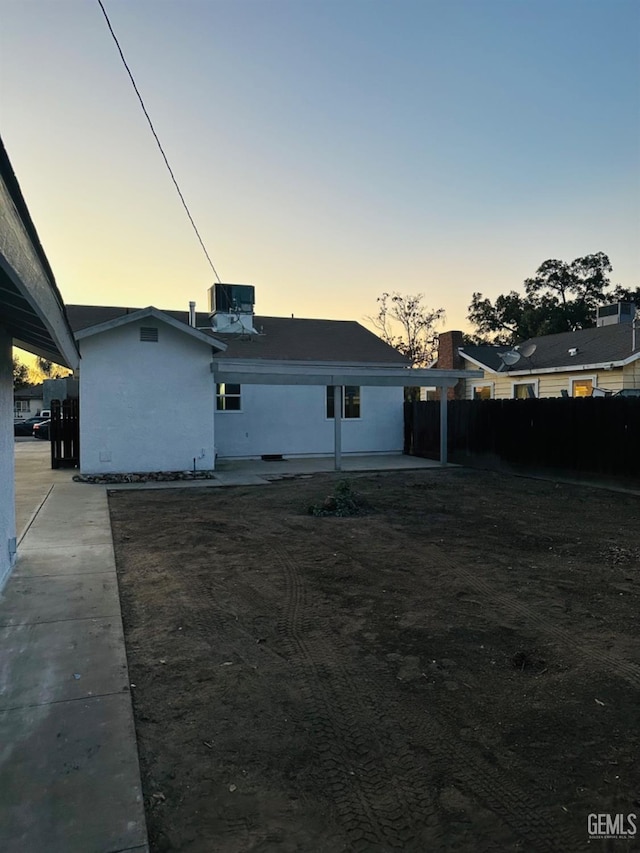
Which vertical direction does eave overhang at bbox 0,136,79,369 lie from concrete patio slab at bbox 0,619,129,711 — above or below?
above

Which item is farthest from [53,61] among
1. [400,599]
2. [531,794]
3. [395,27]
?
[531,794]

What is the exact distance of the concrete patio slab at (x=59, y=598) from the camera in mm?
4508

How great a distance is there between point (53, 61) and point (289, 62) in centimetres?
416

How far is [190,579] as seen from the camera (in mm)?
5602

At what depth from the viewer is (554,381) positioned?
19.7 meters

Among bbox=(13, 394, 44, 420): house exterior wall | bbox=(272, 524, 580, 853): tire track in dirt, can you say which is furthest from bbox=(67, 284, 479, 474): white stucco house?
bbox=(13, 394, 44, 420): house exterior wall

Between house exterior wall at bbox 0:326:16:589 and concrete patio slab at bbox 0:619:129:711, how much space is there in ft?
4.35

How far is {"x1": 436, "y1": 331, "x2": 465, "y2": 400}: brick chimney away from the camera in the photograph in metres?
24.5

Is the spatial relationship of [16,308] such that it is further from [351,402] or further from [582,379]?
[582,379]

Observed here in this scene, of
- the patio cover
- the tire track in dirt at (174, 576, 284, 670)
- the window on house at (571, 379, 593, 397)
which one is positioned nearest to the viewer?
the tire track in dirt at (174, 576, 284, 670)

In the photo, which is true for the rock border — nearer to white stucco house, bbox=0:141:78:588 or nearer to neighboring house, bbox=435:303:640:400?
white stucco house, bbox=0:141:78:588


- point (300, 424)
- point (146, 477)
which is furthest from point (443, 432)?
point (146, 477)

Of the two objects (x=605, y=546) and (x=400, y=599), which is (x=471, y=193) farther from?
(x=400, y=599)

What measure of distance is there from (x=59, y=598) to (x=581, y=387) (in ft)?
59.3
